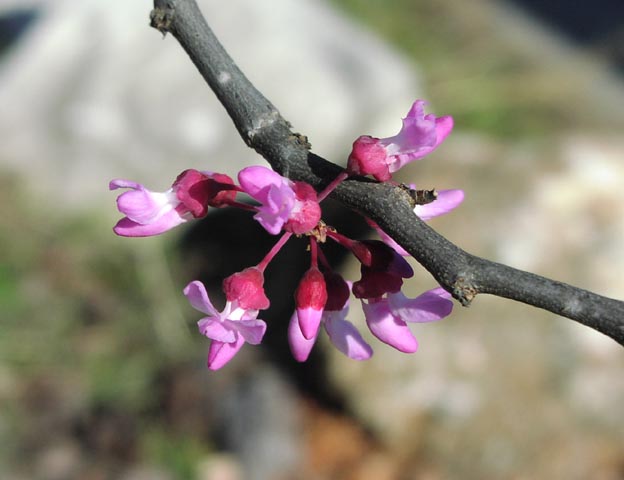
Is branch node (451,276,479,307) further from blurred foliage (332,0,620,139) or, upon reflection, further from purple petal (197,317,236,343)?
blurred foliage (332,0,620,139)

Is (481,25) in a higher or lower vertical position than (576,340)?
A: higher

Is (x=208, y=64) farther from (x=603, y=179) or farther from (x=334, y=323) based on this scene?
(x=603, y=179)

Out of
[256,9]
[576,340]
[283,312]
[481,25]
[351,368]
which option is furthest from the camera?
[481,25]

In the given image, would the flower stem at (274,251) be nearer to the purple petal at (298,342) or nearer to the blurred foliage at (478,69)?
the purple petal at (298,342)

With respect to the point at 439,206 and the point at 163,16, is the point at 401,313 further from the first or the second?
the point at 163,16

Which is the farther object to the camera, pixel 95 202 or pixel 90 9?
pixel 90 9

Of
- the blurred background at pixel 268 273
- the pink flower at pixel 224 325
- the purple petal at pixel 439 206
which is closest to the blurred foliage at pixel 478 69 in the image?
the blurred background at pixel 268 273

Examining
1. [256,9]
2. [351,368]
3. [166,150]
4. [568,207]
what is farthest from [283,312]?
[256,9]
